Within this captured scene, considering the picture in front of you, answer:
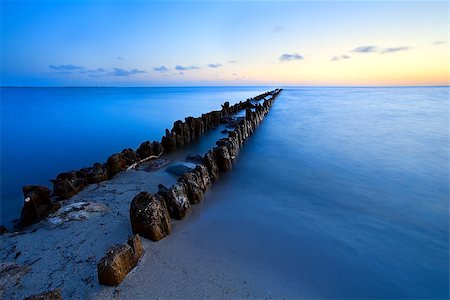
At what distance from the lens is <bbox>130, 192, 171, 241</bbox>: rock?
3286 millimetres

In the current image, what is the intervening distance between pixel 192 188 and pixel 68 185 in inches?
86.5

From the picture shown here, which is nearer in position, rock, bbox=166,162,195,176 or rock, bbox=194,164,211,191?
rock, bbox=194,164,211,191

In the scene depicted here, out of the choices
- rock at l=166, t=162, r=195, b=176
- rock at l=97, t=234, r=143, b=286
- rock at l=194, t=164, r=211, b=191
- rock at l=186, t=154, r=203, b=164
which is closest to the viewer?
rock at l=97, t=234, r=143, b=286

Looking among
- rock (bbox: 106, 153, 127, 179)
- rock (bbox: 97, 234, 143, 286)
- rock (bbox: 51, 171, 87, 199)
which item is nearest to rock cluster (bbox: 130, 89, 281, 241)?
rock (bbox: 97, 234, 143, 286)

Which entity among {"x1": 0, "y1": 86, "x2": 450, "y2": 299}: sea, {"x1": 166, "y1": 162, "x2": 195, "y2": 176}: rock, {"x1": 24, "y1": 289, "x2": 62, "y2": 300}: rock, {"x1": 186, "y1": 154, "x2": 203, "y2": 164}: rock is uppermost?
{"x1": 24, "y1": 289, "x2": 62, "y2": 300}: rock

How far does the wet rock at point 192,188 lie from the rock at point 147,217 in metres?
1.02

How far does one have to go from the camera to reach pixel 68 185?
15.2ft

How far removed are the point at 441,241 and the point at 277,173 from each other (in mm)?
3402

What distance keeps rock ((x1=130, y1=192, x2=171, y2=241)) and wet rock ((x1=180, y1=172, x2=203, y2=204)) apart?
102 centimetres

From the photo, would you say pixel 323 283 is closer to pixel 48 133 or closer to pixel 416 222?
pixel 416 222

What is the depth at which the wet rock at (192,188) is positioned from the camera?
4.41 m

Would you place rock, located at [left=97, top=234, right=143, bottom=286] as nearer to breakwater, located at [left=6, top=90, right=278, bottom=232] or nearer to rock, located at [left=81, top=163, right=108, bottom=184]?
breakwater, located at [left=6, top=90, right=278, bottom=232]

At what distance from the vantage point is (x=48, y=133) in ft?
42.0

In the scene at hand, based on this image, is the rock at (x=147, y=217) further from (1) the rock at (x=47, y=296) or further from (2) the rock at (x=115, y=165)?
(2) the rock at (x=115, y=165)
